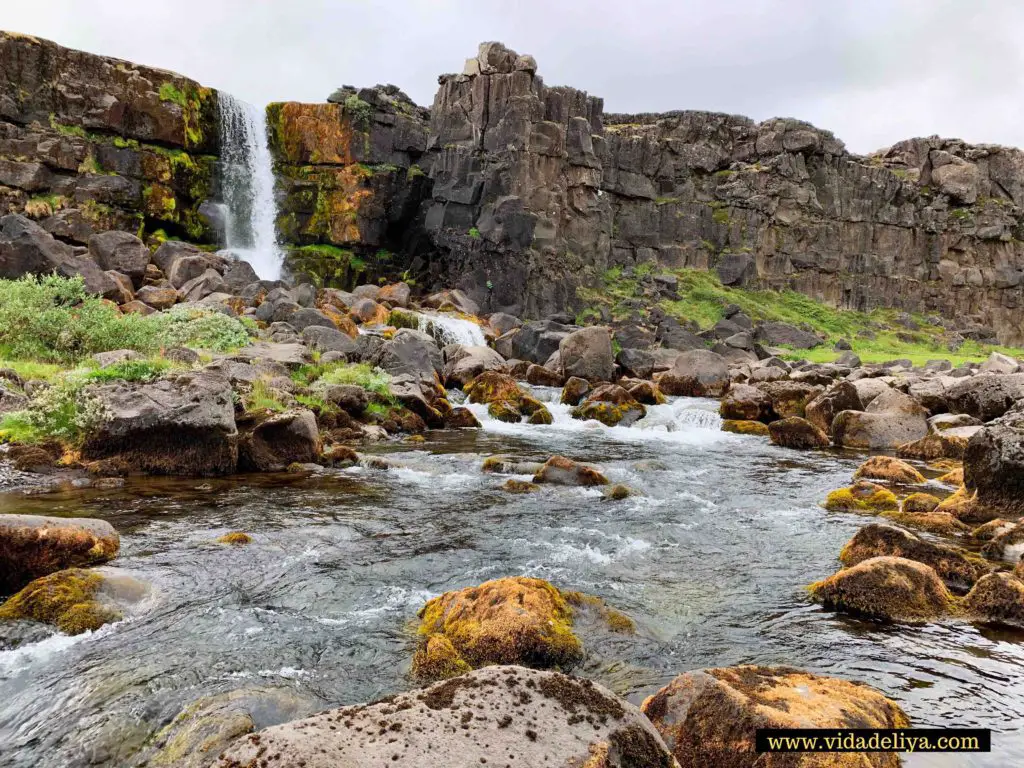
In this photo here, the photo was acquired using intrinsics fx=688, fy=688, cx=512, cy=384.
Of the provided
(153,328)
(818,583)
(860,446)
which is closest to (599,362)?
(860,446)

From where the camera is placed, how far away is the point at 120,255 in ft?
106

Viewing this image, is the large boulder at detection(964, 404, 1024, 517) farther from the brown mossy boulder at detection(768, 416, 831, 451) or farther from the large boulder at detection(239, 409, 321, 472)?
the large boulder at detection(239, 409, 321, 472)

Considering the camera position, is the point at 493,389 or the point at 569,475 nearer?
the point at 569,475

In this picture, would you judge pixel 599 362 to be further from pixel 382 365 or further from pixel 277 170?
pixel 277 170

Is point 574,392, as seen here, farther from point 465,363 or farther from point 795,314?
point 795,314

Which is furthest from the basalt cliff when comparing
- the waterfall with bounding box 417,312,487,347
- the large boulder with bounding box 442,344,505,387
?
the large boulder with bounding box 442,344,505,387

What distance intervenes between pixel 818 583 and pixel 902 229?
2616 inches

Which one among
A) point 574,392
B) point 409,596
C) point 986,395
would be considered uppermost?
point 986,395

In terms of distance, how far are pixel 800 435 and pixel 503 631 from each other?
16391 mm

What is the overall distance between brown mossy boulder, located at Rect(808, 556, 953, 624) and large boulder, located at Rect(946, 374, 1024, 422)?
51.6 ft

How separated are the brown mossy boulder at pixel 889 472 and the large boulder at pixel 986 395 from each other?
7273mm

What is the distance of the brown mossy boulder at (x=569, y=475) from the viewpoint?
13.3 meters

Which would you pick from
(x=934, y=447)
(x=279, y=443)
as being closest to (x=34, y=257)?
(x=279, y=443)

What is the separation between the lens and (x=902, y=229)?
63.3 metres
